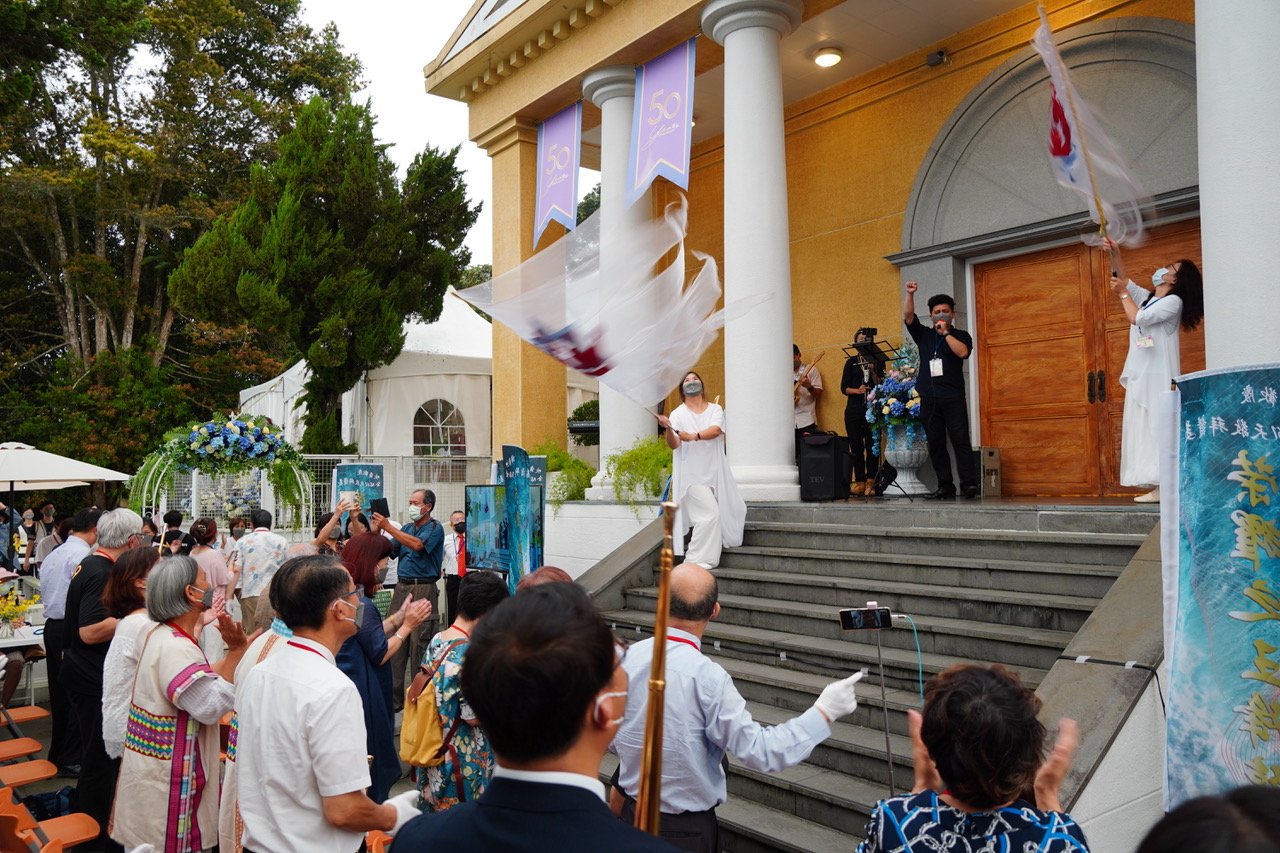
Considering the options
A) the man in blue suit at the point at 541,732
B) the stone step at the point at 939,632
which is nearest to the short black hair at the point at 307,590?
the man in blue suit at the point at 541,732

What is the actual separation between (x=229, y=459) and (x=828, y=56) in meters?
9.21

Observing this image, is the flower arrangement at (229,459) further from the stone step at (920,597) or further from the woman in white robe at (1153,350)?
the woman in white robe at (1153,350)

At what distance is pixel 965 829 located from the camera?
84.4 inches

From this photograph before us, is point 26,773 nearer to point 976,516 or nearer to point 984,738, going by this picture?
point 984,738

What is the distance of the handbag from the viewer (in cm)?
361

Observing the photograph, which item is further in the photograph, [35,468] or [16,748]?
[35,468]

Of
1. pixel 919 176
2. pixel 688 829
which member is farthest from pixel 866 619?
pixel 919 176

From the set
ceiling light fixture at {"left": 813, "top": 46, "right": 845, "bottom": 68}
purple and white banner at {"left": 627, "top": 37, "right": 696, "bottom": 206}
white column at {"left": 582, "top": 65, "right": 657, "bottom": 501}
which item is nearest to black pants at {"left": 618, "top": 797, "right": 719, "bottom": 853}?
purple and white banner at {"left": 627, "top": 37, "right": 696, "bottom": 206}

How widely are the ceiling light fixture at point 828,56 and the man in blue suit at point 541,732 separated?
11.9 metres

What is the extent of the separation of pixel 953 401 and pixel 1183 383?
5.98 m

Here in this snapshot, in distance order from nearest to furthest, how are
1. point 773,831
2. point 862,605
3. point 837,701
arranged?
point 837,701 < point 773,831 < point 862,605

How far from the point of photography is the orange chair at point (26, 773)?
500cm

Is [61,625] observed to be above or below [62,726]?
above

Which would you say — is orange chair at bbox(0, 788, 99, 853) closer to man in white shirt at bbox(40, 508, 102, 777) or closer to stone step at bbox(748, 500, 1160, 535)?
man in white shirt at bbox(40, 508, 102, 777)
